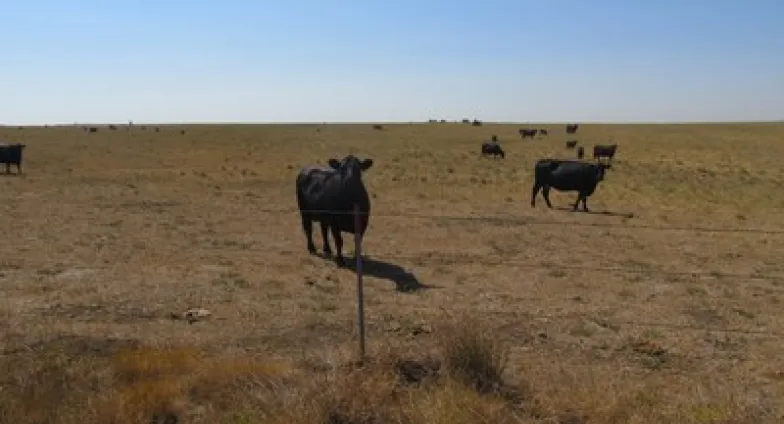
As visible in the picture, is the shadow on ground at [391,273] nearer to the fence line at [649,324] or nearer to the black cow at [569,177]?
the fence line at [649,324]

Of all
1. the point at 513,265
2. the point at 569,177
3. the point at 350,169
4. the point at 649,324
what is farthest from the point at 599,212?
the point at 649,324

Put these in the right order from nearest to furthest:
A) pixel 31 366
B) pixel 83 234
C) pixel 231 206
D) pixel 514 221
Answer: pixel 31 366 < pixel 83 234 < pixel 514 221 < pixel 231 206

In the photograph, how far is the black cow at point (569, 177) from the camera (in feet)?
78.5

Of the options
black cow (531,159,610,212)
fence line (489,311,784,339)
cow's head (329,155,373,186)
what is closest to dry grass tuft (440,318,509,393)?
fence line (489,311,784,339)

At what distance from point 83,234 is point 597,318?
460 inches

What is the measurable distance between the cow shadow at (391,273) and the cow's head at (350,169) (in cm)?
154

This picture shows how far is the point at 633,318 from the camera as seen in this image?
427 inches

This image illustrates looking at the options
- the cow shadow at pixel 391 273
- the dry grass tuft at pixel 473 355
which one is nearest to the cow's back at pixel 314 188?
the cow shadow at pixel 391 273

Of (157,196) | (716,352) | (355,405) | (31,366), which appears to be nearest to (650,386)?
(716,352)

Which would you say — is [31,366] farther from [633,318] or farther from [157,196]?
[157,196]

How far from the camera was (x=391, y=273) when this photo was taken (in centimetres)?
1377

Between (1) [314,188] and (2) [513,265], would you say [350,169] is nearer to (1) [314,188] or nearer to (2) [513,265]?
(1) [314,188]

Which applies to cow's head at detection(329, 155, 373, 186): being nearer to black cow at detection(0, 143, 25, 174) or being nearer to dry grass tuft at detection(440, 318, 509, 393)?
dry grass tuft at detection(440, 318, 509, 393)

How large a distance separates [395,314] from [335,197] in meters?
4.92
